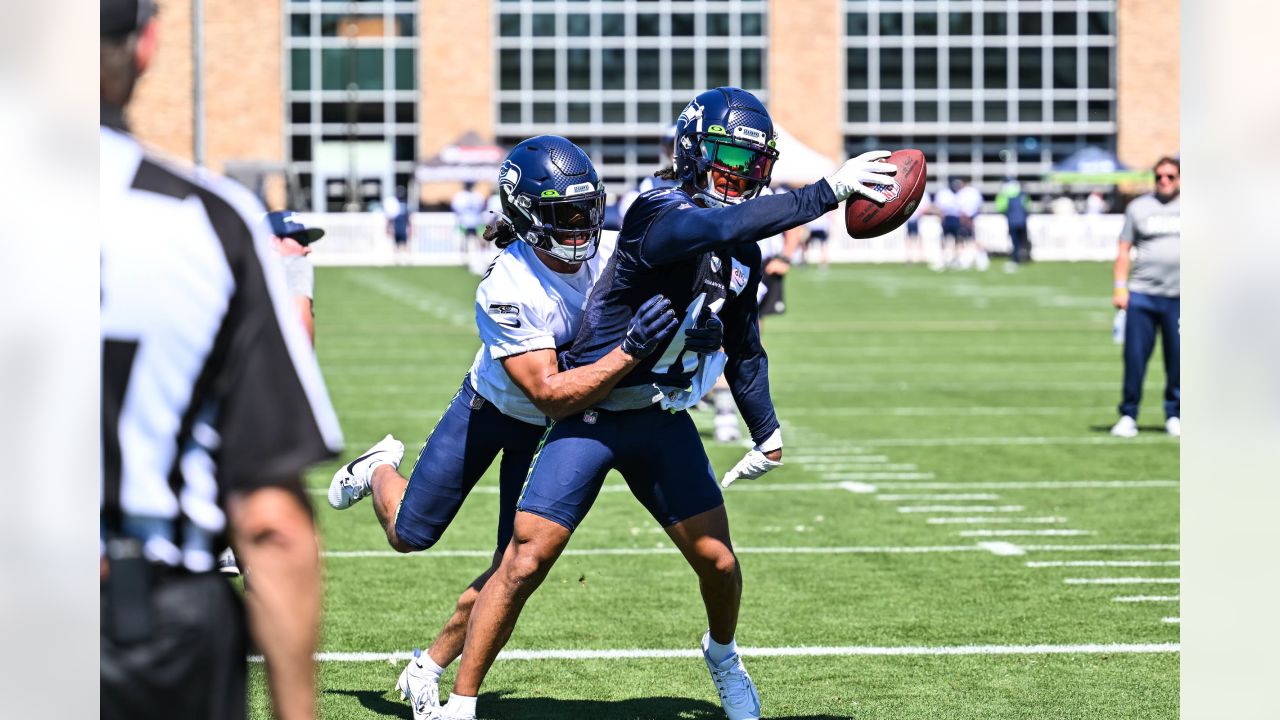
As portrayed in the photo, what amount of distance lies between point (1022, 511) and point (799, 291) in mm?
22985

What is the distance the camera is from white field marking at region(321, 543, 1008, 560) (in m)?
9.27

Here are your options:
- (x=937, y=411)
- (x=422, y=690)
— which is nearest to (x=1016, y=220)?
(x=937, y=411)

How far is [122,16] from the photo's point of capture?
8.38 ft

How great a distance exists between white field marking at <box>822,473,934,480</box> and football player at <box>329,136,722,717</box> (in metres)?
6.10

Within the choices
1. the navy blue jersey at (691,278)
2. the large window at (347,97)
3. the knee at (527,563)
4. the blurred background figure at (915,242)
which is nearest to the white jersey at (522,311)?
the navy blue jersey at (691,278)

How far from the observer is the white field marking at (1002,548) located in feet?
30.3

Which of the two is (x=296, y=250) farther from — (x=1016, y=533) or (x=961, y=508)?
(x=961, y=508)

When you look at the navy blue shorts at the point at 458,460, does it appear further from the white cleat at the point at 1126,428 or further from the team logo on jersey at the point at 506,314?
the white cleat at the point at 1126,428

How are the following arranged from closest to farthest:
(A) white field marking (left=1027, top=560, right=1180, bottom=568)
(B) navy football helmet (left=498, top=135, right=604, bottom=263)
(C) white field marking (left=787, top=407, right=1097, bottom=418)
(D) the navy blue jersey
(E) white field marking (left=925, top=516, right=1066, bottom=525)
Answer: (D) the navy blue jersey
(B) navy football helmet (left=498, top=135, right=604, bottom=263)
(A) white field marking (left=1027, top=560, right=1180, bottom=568)
(E) white field marking (left=925, top=516, right=1066, bottom=525)
(C) white field marking (left=787, top=407, right=1097, bottom=418)

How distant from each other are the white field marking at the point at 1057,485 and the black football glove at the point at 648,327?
6.47m

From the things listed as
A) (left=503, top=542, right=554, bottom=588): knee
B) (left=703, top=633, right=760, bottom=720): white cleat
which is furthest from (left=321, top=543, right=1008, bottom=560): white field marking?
(left=503, top=542, right=554, bottom=588): knee

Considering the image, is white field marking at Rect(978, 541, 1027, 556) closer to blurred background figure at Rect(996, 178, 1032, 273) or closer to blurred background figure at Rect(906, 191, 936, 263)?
blurred background figure at Rect(996, 178, 1032, 273)

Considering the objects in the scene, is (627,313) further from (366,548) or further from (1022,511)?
(1022,511)
